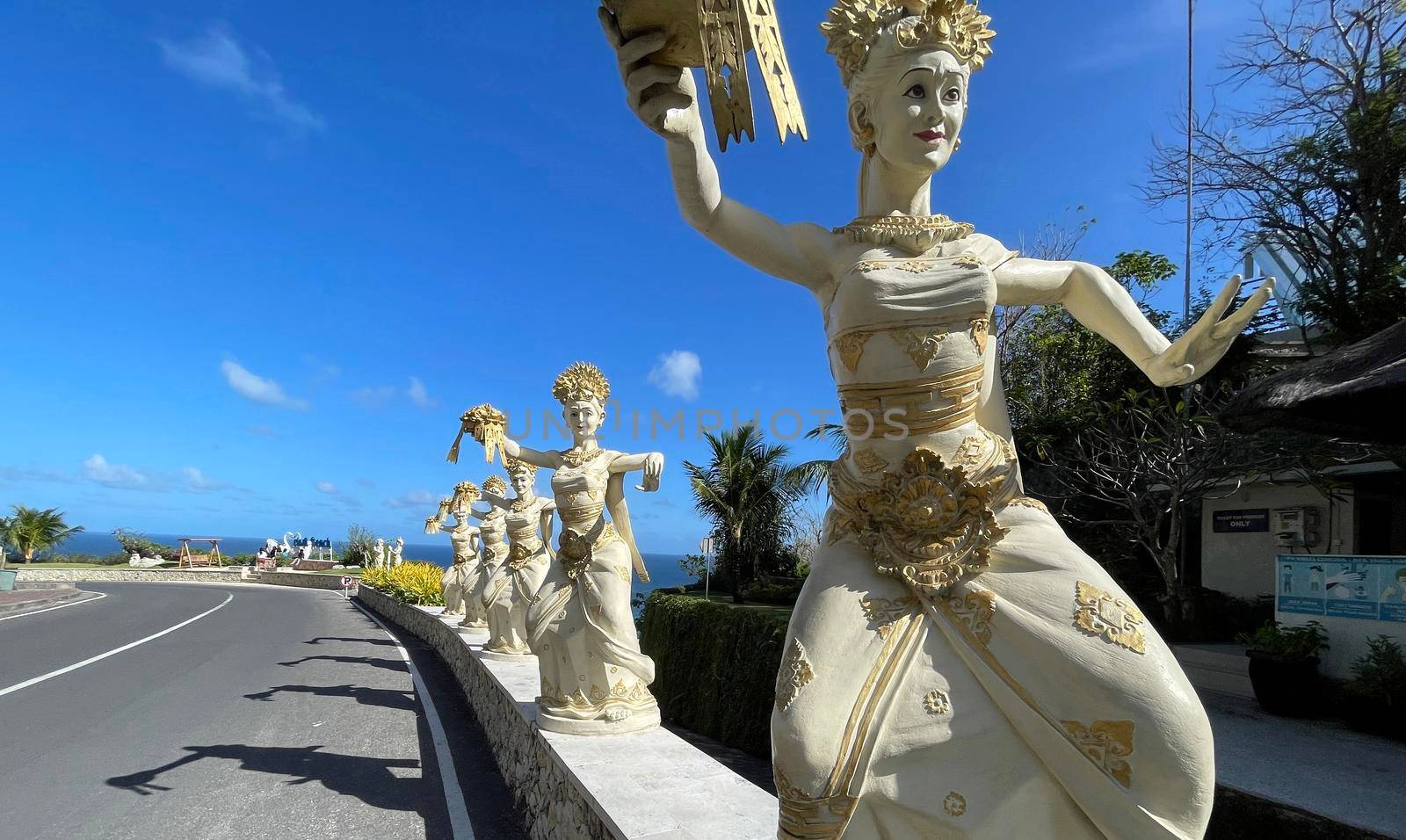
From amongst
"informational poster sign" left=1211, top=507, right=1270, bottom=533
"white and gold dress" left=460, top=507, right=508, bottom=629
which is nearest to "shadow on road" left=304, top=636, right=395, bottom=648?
"white and gold dress" left=460, top=507, right=508, bottom=629

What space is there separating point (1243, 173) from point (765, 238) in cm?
1629

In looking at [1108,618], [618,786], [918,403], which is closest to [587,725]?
[618,786]

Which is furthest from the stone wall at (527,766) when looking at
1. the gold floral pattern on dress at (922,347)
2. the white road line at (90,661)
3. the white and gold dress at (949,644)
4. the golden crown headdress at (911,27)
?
the white road line at (90,661)

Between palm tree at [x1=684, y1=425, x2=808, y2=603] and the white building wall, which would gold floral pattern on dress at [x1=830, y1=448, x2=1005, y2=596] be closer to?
the white building wall

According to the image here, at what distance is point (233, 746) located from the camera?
6652 millimetres

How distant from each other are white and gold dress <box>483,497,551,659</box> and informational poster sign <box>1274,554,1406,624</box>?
30.2ft

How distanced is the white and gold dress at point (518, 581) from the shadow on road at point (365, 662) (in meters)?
3.08

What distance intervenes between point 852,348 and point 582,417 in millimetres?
3853

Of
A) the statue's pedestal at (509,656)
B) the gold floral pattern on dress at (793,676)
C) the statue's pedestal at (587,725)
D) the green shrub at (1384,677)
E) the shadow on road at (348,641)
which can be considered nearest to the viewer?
the gold floral pattern on dress at (793,676)

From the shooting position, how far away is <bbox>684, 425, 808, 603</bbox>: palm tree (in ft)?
74.5

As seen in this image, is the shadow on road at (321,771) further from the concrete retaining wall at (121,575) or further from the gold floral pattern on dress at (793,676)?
the concrete retaining wall at (121,575)

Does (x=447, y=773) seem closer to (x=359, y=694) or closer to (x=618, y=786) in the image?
(x=618, y=786)

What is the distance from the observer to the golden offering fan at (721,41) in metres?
1.75

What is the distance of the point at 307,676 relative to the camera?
10.3 meters
